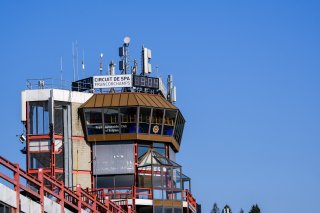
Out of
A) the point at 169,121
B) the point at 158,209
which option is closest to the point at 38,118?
the point at 169,121

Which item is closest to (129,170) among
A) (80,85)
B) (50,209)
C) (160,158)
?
(160,158)

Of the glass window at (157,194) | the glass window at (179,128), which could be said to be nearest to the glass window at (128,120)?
the glass window at (179,128)

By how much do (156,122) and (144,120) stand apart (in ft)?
4.79

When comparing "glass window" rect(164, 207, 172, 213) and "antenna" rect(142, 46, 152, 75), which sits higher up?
"antenna" rect(142, 46, 152, 75)

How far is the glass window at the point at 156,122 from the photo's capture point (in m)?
101

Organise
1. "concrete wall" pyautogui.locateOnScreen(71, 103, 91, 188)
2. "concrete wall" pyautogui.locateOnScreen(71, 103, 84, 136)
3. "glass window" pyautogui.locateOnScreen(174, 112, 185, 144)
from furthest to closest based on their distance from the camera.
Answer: "glass window" pyautogui.locateOnScreen(174, 112, 185, 144) < "concrete wall" pyautogui.locateOnScreen(71, 103, 84, 136) < "concrete wall" pyautogui.locateOnScreen(71, 103, 91, 188)

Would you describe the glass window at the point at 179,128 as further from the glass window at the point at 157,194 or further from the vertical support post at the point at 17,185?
the vertical support post at the point at 17,185

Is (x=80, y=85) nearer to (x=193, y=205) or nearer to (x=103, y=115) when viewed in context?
(x=103, y=115)

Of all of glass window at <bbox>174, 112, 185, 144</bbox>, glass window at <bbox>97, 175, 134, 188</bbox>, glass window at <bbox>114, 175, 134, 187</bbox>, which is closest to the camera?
glass window at <bbox>114, 175, 134, 187</bbox>

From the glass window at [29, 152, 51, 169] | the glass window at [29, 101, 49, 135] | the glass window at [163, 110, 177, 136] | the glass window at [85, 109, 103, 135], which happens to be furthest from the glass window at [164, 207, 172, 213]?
the glass window at [29, 101, 49, 135]

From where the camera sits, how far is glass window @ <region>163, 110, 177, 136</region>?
102000 millimetres

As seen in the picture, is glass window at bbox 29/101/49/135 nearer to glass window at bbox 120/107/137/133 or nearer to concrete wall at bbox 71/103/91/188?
concrete wall at bbox 71/103/91/188

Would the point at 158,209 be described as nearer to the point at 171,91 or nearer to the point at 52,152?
the point at 52,152

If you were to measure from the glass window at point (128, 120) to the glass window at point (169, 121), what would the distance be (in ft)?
11.8
